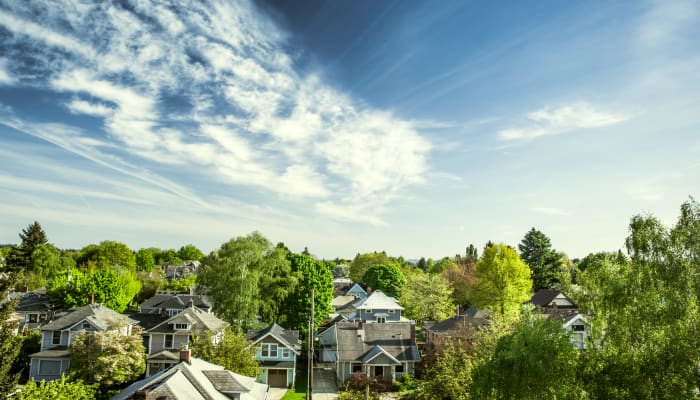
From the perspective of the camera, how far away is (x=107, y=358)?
3806cm

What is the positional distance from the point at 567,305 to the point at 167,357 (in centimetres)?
5758

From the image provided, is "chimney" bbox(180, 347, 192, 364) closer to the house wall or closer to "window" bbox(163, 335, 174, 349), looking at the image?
"window" bbox(163, 335, 174, 349)

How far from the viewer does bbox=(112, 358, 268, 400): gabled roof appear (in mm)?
24311

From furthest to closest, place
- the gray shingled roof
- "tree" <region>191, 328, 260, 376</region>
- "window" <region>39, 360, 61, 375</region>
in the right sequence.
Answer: the gray shingled roof, "window" <region>39, 360, 61, 375</region>, "tree" <region>191, 328, 260, 376</region>

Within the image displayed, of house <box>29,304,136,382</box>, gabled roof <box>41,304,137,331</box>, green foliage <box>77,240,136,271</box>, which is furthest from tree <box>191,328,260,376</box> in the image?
green foliage <box>77,240,136,271</box>

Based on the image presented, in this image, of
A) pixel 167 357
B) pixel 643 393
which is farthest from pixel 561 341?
pixel 167 357

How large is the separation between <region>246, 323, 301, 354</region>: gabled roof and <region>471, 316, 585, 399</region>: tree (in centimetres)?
2491

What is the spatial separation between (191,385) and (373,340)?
24.4 m

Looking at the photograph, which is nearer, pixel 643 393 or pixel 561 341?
pixel 643 393

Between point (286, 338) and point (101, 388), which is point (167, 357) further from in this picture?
point (286, 338)

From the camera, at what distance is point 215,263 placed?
53.3 meters

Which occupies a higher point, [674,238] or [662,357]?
[674,238]

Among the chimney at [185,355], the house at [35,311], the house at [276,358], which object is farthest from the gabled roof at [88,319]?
the house at [35,311]

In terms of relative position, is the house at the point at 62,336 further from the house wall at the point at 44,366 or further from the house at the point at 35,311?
the house at the point at 35,311
